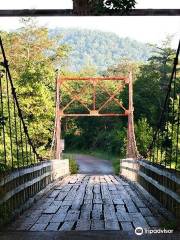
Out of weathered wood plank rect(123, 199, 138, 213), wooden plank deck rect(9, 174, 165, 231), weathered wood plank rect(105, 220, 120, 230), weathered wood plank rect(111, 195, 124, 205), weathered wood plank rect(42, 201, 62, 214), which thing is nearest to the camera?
weathered wood plank rect(105, 220, 120, 230)

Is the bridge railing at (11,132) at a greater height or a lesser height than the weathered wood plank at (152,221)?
greater

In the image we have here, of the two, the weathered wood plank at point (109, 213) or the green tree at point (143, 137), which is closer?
the weathered wood plank at point (109, 213)

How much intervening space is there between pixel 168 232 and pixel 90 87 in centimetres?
6475

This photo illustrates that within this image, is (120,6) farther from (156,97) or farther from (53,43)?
(156,97)

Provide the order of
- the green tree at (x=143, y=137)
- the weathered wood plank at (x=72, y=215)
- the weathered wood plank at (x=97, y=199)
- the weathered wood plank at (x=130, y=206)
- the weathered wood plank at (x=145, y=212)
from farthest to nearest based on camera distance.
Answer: the green tree at (x=143, y=137) < the weathered wood plank at (x=97, y=199) < the weathered wood plank at (x=130, y=206) < the weathered wood plank at (x=145, y=212) < the weathered wood plank at (x=72, y=215)

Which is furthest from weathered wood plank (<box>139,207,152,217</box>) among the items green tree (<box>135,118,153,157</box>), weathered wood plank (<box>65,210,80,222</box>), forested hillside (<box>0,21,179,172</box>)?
green tree (<box>135,118,153,157</box>)

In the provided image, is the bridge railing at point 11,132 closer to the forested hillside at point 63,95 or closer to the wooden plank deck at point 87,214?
the wooden plank deck at point 87,214

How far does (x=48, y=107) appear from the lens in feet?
132

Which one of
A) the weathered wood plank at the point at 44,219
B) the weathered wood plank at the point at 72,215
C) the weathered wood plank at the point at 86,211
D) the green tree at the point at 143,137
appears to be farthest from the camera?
the green tree at the point at 143,137

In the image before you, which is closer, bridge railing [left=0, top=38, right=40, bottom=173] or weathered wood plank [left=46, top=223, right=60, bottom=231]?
weathered wood plank [left=46, top=223, right=60, bottom=231]

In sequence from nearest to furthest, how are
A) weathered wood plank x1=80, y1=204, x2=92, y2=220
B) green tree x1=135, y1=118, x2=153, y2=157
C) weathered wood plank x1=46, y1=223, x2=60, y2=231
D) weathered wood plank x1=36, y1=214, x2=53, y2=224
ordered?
weathered wood plank x1=46, y1=223, x2=60, y2=231 → weathered wood plank x1=36, y1=214, x2=53, y2=224 → weathered wood plank x1=80, y1=204, x2=92, y2=220 → green tree x1=135, y1=118, x2=153, y2=157

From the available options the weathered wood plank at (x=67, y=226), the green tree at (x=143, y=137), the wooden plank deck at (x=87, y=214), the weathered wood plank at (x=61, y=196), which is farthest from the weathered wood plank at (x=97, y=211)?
the green tree at (x=143, y=137)

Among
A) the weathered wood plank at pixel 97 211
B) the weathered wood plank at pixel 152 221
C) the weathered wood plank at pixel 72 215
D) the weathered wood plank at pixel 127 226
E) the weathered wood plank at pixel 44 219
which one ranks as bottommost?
the weathered wood plank at pixel 97 211

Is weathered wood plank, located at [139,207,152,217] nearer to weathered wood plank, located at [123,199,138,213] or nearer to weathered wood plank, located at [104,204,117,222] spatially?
weathered wood plank, located at [123,199,138,213]
